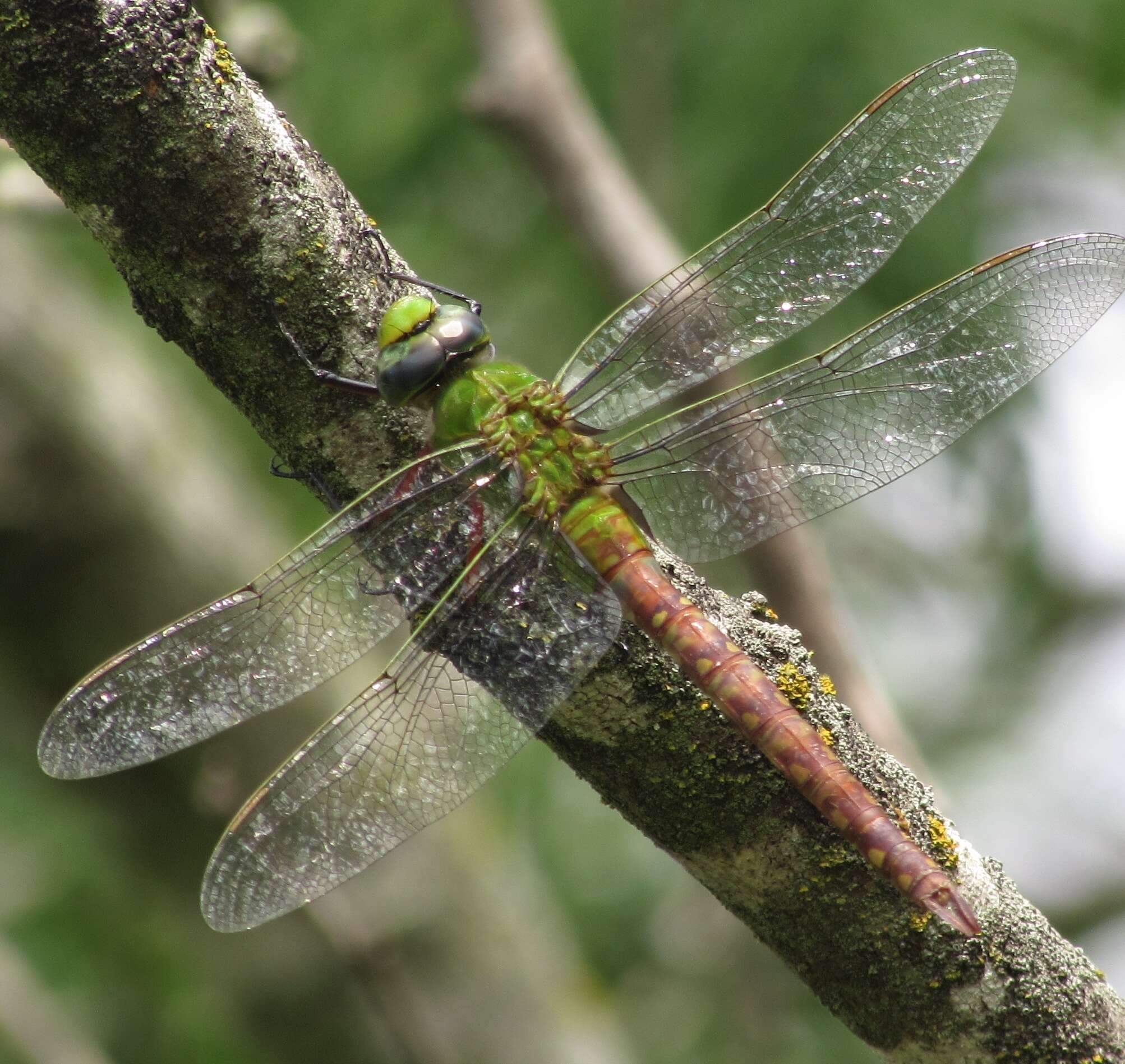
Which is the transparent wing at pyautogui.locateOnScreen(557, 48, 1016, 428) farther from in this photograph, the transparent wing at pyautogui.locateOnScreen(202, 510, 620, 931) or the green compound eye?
the transparent wing at pyautogui.locateOnScreen(202, 510, 620, 931)

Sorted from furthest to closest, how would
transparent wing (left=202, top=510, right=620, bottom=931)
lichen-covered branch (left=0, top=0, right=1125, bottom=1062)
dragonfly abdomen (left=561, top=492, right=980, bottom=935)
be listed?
transparent wing (left=202, top=510, right=620, bottom=931), dragonfly abdomen (left=561, top=492, right=980, bottom=935), lichen-covered branch (left=0, top=0, right=1125, bottom=1062)

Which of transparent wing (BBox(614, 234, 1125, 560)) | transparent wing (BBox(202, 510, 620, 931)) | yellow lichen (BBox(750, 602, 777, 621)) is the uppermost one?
transparent wing (BBox(614, 234, 1125, 560))

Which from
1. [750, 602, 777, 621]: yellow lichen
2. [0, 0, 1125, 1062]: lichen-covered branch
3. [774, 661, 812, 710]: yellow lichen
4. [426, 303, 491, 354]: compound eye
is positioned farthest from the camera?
[426, 303, 491, 354]: compound eye

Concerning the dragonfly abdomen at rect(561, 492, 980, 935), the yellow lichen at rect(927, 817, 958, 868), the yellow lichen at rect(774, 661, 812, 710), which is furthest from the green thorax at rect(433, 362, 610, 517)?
the yellow lichen at rect(927, 817, 958, 868)

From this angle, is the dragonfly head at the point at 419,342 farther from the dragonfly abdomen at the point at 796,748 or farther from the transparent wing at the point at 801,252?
the dragonfly abdomen at the point at 796,748

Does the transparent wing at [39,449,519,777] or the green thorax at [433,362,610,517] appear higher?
the green thorax at [433,362,610,517]

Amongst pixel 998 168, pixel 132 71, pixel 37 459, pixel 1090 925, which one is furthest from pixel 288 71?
pixel 1090 925
